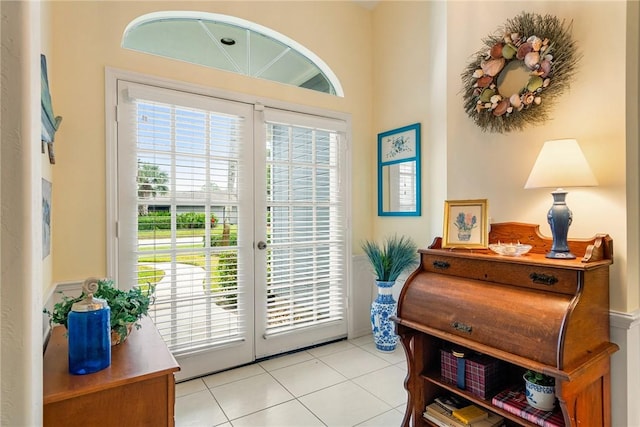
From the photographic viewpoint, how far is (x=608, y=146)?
1.70 meters

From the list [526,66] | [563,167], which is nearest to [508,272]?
[563,167]

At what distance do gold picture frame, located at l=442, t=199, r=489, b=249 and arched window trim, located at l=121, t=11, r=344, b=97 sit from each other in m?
1.88

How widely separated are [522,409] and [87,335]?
1.88 meters

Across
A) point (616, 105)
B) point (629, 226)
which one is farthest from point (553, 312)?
point (616, 105)

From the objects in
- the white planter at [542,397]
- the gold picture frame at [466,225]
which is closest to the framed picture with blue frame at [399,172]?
the gold picture frame at [466,225]

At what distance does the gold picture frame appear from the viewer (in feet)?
6.50

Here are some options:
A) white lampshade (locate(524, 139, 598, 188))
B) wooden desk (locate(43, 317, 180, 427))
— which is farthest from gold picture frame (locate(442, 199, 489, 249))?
wooden desk (locate(43, 317, 180, 427))

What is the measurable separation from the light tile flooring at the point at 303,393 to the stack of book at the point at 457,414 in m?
0.28

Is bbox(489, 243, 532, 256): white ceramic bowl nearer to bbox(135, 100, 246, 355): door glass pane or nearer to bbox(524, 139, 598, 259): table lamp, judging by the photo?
bbox(524, 139, 598, 259): table lamp

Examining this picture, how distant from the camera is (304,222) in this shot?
3238mm

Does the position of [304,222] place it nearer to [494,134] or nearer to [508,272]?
[494,134]

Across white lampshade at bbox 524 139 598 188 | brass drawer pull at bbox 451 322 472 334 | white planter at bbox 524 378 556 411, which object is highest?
white lampshade at bbox 524 139 598 188

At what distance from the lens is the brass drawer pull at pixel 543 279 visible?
1.51 metres

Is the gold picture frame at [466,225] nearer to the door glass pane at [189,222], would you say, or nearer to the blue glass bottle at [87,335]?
the door glass pane at [189,222]
